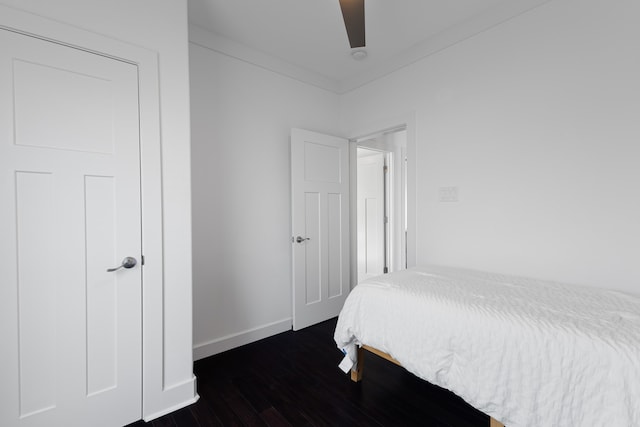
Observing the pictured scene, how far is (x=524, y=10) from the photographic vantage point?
193 cm

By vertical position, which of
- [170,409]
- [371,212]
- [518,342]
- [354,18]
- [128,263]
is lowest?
[170,409]

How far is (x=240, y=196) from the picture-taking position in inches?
99.4

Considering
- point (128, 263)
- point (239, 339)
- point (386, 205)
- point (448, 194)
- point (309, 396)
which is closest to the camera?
point (128, 263)

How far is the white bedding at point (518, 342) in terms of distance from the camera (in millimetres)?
996

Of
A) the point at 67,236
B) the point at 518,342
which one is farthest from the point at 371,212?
the point at 67,236

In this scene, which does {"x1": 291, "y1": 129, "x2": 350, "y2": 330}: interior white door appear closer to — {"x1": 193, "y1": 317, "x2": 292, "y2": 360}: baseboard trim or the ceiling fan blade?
{"x1": 193, "y1": 317, "x2": 292, "y2": 360}: baseboard trim

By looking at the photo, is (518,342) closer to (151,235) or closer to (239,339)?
(151,235)

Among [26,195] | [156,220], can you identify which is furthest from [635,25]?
[26,195]

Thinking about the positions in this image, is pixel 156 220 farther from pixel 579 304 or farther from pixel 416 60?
pixel 416 60

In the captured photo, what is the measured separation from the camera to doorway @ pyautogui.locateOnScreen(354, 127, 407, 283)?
4223mm

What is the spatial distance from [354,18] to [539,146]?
148cm

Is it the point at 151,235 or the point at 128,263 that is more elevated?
the point at 151,235

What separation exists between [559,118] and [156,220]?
261 centimetres

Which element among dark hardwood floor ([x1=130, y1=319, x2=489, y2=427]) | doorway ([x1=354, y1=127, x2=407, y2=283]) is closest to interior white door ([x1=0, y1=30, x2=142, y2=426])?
dark hardwood floor ([x1=130, y1=319, x2=489, y2=427])
